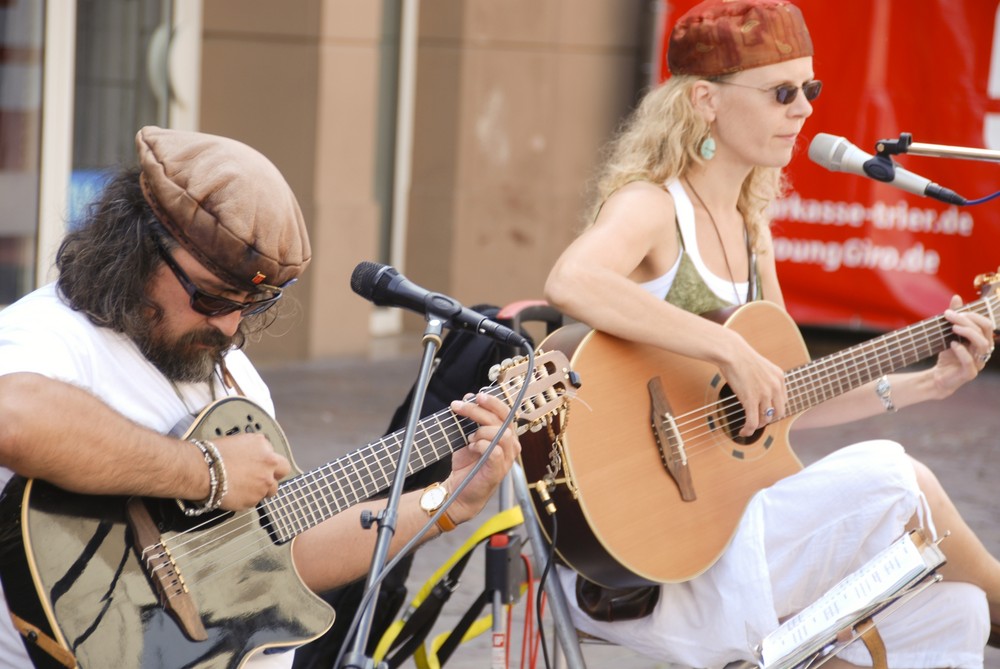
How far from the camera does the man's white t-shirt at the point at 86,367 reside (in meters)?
2.24

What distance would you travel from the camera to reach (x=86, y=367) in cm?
232

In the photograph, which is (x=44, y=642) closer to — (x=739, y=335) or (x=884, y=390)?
(x=739, y=335)

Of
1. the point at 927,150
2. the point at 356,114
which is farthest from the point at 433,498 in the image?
the point at 356,114

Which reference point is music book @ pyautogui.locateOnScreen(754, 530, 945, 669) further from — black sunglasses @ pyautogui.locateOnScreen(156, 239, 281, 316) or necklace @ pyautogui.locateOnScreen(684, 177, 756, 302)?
black sunglasses @ pyautogui.locateOnScreen(156, 239, 281, 316)

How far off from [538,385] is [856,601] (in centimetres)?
73

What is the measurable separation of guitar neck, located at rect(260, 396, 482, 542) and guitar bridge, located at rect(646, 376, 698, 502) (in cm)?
61

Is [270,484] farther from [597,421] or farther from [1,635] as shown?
[597,421]

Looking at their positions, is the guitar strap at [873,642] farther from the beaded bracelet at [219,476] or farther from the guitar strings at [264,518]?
the beaded bracelet at [219,476]

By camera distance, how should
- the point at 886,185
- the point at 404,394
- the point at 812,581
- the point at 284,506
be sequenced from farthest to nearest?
the point at 886,185, the point at 404,394, the point at 812,581, the point at 284,506

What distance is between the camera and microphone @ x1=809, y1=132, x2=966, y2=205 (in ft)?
9.19

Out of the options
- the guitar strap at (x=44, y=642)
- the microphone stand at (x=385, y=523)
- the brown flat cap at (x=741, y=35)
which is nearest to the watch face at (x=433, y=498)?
the microphone stand at (x=385, y=523)

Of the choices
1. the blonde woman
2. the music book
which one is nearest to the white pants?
the blonde woman

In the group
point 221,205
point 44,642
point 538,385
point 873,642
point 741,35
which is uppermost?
point 741,35

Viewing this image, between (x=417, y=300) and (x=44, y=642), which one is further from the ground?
(x=417, y=300)
